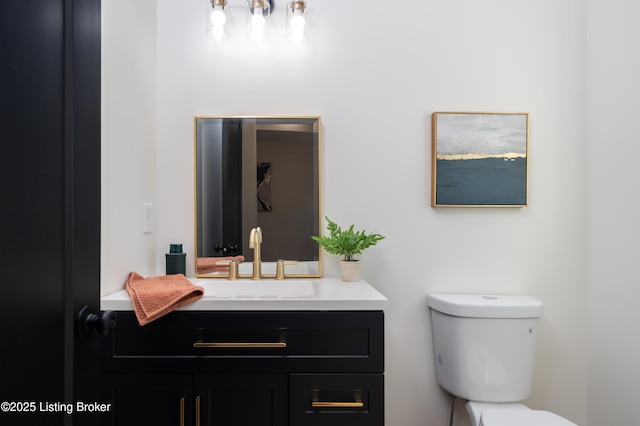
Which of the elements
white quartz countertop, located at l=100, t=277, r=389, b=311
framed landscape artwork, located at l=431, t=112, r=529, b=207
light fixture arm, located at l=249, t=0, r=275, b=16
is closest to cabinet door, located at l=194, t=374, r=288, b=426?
white quartz countertop, located at l=100, t=277, r=389, b=311

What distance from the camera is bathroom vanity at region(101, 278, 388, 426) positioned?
1132 mm

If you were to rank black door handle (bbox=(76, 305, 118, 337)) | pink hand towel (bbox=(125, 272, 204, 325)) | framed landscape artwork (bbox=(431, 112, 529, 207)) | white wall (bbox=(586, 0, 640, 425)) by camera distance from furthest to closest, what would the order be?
framed landscape artwork (bbox=(431, 112, 529, 207)), white wall (bbox=(586, 0, 640, 425)), pink hand towel (bbox=(125, 272, 204, 325)), black door handle (bbox=(76, 305, 118, 337))

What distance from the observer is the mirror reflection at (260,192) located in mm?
1665

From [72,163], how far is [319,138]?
1138mm

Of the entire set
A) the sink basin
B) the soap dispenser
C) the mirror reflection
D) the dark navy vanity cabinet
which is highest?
the mirror reflection

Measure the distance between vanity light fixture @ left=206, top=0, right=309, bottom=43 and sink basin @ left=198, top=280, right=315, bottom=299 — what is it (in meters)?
1.16

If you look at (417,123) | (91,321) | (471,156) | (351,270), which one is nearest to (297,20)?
(417,123)

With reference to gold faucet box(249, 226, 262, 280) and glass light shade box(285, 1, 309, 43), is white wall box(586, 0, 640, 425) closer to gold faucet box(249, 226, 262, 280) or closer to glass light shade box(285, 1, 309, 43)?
glass light shade box(285, 1, 309, 43)

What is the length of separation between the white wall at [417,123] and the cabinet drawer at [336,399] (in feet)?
1.82

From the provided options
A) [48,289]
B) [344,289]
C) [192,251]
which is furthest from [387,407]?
[48,289]

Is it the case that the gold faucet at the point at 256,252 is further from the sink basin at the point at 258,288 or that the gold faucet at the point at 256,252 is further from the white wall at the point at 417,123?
the white wall at the point at 417,123

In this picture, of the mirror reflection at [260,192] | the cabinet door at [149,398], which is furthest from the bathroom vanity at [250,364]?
the mirror reflection at [260,192]

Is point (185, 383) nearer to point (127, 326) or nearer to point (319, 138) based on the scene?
point (127, 326)

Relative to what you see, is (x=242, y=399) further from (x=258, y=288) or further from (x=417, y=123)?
(x=417, y=123)
